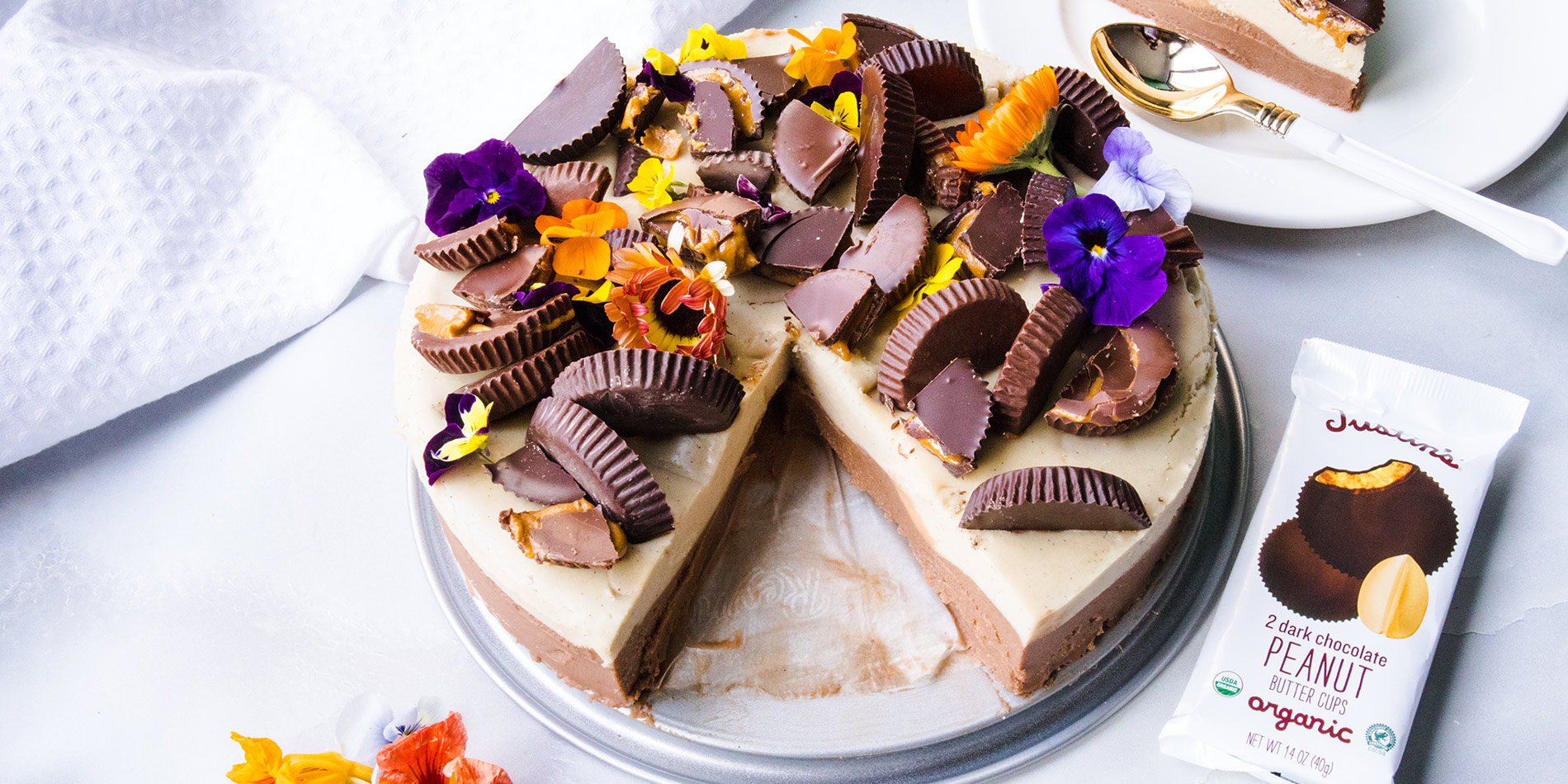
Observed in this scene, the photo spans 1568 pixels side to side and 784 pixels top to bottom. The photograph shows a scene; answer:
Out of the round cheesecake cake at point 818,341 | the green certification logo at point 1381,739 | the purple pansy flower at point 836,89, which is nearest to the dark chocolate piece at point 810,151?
the round cheesecake cake at point 818,341

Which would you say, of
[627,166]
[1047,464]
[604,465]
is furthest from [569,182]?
[1047,464]

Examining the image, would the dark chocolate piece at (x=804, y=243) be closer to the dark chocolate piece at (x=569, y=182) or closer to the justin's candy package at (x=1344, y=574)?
the dark chocolate piece at (x=569, y=182)

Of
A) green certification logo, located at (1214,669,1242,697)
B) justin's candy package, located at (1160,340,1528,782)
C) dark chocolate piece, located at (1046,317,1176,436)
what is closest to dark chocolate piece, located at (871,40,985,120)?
dark chocolate piece, located at (1046,317,1176,436)

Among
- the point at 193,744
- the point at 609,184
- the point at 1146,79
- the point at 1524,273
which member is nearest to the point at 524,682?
the point at 193,744

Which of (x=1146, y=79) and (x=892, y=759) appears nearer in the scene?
(x=892, y=759)

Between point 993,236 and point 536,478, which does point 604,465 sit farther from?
point 993,236

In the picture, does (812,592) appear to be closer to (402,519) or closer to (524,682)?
(524,682)

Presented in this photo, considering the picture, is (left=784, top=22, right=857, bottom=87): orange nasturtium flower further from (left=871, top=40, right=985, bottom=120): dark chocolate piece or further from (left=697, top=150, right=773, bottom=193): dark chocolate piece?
(left=697, top=150, right=773, bottom=193): dark chocolate piece

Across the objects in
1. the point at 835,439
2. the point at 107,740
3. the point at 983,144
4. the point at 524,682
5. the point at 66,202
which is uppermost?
the point at 983,144
